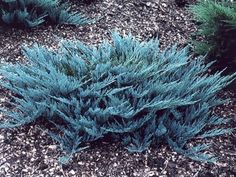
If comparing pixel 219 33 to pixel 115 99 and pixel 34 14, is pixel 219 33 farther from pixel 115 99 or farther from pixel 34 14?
pixel 34 14

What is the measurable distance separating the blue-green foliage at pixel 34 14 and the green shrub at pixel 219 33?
966mm

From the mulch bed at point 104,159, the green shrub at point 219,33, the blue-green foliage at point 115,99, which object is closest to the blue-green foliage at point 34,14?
the mulch bed at point 104,159

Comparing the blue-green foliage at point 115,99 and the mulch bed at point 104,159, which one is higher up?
the blue-green foliage at point 115,99

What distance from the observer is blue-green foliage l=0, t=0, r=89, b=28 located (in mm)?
3596

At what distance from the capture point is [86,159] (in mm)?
2697

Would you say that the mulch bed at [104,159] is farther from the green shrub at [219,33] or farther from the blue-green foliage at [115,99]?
the green shrub at [219,33]

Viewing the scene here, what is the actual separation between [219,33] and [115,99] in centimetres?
96

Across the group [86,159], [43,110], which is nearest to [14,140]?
[43,110]

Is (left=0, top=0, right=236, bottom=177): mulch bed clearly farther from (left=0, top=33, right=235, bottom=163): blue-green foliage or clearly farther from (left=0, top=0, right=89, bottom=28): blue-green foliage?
(left=0, top=0, right=89, bottom=28): blue-green foliage

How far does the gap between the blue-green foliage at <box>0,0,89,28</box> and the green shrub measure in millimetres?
966

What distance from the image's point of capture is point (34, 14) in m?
3.69

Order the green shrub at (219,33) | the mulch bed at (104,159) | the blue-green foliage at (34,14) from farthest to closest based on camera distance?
the blue-green foliage at (34,14)
the green shrub at (219,33)
the mulch bed at (104,159)

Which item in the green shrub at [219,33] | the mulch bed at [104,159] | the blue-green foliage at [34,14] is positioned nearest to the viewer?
the mulch bed at [104,159]

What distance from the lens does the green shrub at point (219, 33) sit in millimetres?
3143
